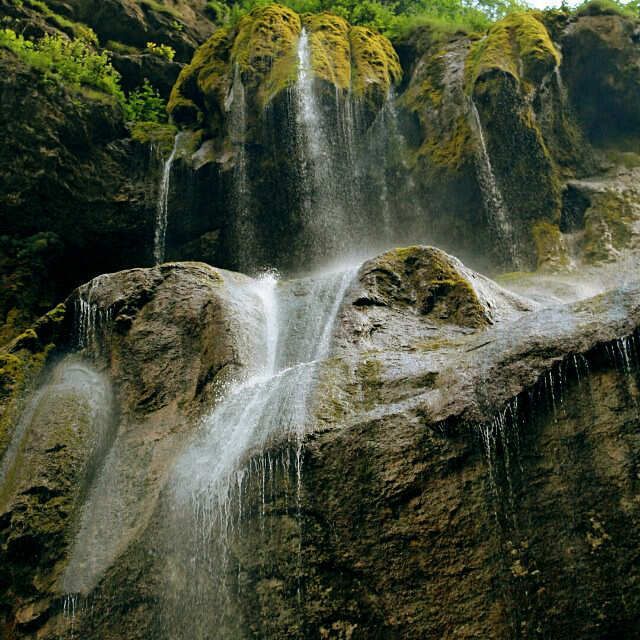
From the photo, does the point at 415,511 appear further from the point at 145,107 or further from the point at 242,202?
the point at 145,107

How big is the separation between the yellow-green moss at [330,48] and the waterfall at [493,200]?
3.49 metres

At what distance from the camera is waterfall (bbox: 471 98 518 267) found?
1392cm

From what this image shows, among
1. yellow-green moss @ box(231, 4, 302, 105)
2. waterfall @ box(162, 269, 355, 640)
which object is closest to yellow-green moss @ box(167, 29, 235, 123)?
yellow-green moss @ box(231, 4, 302, 105)

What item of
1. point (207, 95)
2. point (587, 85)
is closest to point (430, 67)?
point (587, 85)

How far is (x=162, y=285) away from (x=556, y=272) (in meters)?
7.69

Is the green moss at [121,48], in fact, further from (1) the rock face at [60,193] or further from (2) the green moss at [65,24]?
(1) the rock face at [60,193]

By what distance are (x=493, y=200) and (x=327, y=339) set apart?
23.5ft

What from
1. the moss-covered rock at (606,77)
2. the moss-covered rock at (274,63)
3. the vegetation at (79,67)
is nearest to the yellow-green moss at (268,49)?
the moss-covered rock at (274,63)

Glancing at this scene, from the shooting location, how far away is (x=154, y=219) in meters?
15.5

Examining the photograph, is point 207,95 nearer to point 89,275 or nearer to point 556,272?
point 89,275

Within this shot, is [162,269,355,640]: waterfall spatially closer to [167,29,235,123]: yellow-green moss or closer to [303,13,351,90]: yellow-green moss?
[303,13,351,90]: yellow-green moss

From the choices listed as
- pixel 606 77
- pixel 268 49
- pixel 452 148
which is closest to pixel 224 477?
pixel 452 148

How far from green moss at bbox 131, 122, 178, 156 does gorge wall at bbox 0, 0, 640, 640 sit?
8 centimetres

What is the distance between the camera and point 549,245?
44.8 ft
